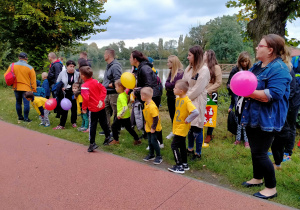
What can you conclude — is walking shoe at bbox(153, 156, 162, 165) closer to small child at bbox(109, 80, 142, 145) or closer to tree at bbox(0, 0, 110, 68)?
small child at bbox(109, 80, 142, 145)

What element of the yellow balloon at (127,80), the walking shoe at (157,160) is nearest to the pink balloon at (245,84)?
the walking shoe at (157,160)

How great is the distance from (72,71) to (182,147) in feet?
13.3

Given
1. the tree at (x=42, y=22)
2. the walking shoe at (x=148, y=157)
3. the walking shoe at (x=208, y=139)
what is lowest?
the walking shoe at (x=148, y=157)

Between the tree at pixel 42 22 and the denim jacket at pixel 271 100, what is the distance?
14.0 meters

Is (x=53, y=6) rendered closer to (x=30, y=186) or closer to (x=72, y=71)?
(x=72, y=71)

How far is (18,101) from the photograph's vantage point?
7.31m

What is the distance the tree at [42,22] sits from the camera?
13750mm

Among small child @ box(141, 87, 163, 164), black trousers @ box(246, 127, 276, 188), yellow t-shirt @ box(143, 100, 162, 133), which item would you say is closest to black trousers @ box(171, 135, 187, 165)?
small child @ box(141, 87, 163, 164)

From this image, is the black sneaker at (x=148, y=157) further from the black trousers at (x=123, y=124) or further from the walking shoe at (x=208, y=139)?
the walking shoe at (x=208, y=139)

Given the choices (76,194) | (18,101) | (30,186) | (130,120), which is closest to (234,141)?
(130,120)

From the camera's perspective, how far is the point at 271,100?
2701mm

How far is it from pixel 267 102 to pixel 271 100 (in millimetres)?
70

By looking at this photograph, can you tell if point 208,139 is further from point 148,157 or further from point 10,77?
point 10,77

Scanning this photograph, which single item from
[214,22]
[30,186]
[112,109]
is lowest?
[30,186]
